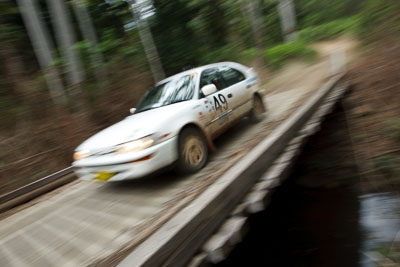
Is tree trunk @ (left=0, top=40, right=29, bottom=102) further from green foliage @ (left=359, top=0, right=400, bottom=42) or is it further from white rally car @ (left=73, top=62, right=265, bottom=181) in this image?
green foliage @ (left=359, top=0, right=400, bottom=42)

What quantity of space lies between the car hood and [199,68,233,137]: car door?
0.46 m

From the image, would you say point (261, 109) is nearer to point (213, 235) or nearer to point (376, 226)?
point (376, 226)

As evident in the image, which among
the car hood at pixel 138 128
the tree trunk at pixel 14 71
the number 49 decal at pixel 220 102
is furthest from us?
the tree trunk at pixel 14 71

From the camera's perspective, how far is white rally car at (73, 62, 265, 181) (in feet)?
10.6

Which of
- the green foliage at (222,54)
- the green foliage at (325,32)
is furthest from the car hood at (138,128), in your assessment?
the green foliage at (325,32)

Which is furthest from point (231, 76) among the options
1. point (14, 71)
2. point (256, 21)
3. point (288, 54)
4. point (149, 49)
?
point (256, 21)

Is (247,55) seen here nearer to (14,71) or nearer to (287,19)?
(287,19)

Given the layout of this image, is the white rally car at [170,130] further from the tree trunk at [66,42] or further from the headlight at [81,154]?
the tree trunk at [66,42]

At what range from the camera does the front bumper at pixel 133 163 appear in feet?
10.5

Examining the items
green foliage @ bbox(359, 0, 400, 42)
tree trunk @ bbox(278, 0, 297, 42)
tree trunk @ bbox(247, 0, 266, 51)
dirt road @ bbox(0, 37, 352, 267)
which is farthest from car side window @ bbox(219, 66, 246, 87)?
tree trunk @ bbox(278, 0, 297, 42)

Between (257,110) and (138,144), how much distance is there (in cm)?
350

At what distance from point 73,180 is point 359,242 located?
4885 mm

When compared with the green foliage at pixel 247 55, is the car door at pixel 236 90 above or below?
below

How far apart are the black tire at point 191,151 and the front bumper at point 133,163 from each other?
151 millimetres
